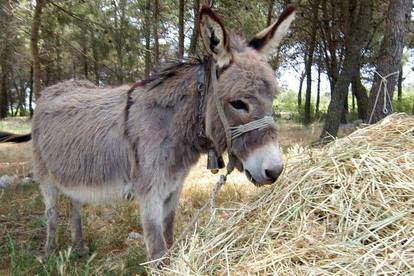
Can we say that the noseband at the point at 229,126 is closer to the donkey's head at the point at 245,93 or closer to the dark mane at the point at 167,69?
the donkey's head at the point at 245,93

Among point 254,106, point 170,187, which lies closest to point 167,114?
point 170,187

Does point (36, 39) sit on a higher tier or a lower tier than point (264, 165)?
higher

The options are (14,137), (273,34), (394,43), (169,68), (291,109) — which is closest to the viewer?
(273,34)

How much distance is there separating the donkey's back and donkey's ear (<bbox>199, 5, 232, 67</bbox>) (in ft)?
3.29

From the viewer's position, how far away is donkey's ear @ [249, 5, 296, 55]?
2.69 meters

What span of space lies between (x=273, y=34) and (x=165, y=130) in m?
0.96

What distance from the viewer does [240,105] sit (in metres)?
2.50

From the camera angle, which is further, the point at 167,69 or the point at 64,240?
the point at 64,240

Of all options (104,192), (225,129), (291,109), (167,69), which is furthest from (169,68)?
(291,109)

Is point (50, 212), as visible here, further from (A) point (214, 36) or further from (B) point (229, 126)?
(A) point (214, 36)

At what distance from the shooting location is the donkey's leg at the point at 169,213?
10.8ft

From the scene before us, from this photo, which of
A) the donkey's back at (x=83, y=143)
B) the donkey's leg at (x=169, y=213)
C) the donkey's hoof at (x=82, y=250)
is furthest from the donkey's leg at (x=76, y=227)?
the donkey's leg at (x=169, y=213)

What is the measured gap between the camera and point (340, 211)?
2.03m

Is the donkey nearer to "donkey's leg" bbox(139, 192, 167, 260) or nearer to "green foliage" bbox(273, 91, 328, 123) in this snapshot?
"donkey's leg" bbox(139, 192, 167, 260)
